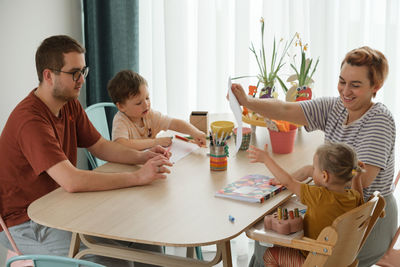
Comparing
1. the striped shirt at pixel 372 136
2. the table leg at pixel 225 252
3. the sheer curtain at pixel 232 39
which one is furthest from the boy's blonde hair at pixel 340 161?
the sheer curtain at pixel 232 39

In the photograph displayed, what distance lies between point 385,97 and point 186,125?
1.30 meters

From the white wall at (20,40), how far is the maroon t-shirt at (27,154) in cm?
85

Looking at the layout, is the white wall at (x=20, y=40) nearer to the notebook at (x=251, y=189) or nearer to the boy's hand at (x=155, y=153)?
the boy's hand at (x=155, y=153)

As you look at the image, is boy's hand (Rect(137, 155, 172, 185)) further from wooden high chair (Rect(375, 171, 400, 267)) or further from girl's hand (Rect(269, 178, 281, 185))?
wooden high chair (Rect(375, 171, 400, 267))

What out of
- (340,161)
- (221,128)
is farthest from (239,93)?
(340,161)

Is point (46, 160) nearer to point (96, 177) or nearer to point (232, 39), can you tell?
point (96, 177)

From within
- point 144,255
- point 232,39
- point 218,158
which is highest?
point 232,39

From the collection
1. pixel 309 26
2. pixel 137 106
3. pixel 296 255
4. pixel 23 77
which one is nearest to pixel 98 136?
pixel 137 106

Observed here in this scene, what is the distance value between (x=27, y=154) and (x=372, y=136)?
1296mm

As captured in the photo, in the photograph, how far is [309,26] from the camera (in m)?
3.08

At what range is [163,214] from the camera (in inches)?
66.9

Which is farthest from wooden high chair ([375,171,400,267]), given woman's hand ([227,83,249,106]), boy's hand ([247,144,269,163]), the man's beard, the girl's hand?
the man's beard

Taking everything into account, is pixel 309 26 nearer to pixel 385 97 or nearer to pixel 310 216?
pixel 385 97

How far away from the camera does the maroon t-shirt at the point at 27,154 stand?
191 cm
